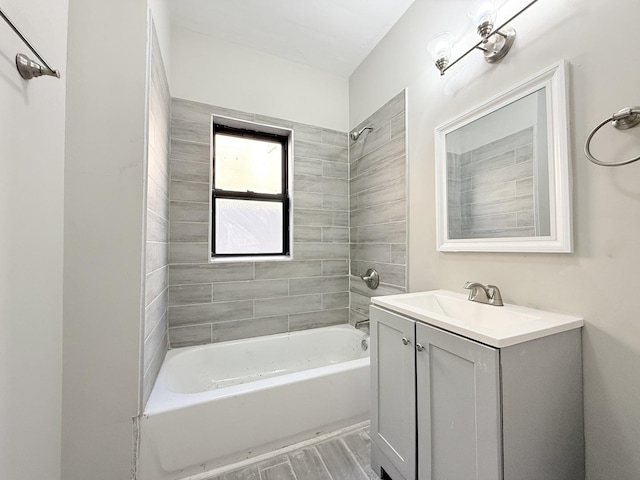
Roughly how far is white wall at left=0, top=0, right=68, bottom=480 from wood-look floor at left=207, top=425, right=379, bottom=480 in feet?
2.76

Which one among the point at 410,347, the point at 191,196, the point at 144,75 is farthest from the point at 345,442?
the point at 144,75

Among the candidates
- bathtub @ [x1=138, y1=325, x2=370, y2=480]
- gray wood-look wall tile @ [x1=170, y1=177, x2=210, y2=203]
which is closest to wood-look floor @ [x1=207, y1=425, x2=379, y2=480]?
bathtub @ [x1=138, y1=325, x2=370, y2=480]

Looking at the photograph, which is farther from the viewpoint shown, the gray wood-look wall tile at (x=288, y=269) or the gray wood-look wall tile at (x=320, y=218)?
the gray wood-look wall tile at (x=320, y=218)

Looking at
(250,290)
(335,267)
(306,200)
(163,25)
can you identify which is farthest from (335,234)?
(163,25)

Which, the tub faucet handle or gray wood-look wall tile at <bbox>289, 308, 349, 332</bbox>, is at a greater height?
the tub faucet handle

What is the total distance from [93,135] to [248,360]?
181 cm

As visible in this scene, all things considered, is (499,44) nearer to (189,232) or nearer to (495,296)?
(495,296)

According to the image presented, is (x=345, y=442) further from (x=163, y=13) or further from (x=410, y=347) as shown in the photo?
(x=163, y=13)

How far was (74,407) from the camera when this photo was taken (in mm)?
1065

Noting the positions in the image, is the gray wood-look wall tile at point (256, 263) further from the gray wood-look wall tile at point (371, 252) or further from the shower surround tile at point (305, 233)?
the gray wood-look wall tile at point (371, 252)

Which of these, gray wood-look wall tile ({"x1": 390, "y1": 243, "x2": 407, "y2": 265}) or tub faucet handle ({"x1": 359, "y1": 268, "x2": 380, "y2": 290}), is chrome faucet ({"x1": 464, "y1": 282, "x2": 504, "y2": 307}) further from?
tub faucet handle ({"x1": 359, "y1": 268, "x2": 380, "y2": 290})

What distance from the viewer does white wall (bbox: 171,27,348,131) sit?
6.39 ft

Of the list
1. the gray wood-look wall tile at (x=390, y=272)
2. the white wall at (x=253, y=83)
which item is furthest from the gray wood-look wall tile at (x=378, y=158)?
the gray wood-look wall tile at (x=390, y=272)

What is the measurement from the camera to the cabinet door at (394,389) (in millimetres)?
1026
